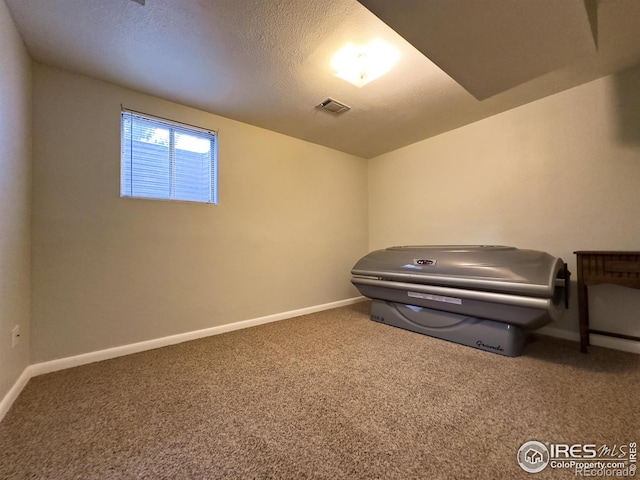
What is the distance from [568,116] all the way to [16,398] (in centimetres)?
440

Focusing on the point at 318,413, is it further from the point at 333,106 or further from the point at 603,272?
the point at 333,106

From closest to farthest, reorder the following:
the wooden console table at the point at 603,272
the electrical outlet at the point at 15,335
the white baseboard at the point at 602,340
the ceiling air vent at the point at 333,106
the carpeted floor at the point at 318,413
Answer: the carpeted floor at the point at 318,413 → the electrical outlet at the point at 15,335 → the wooden console table at the point at 603,272 → the white baseboard at the point at 602,340 → the ceiling air vent at the point at 333,106

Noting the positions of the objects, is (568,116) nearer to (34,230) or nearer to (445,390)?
(445,390)

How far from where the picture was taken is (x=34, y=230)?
172 cm

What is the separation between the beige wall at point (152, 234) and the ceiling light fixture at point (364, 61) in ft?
4.18

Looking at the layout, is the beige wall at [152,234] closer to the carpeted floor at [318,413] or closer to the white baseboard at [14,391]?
the white baseboard at [14,391]

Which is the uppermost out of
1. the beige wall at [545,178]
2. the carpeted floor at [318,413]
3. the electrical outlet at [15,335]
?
the beige wall at [545,178]

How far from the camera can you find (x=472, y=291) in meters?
1.96

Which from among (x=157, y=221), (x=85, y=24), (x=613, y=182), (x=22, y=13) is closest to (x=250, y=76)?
(x=85, y=24)

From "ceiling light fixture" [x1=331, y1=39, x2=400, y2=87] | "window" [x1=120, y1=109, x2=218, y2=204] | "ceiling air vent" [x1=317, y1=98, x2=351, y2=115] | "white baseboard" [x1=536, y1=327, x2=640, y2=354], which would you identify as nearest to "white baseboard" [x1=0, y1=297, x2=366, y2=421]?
"window" [x1=120, y1=109, x2=218, y2=204]

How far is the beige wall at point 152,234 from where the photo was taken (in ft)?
5.84

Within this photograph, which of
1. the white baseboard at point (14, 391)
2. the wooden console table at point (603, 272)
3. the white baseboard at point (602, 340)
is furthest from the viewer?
the white baseboard at point (602, 340)

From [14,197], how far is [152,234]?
0.80m

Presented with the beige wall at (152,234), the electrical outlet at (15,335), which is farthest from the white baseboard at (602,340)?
the electrical outlet at (15,335)
